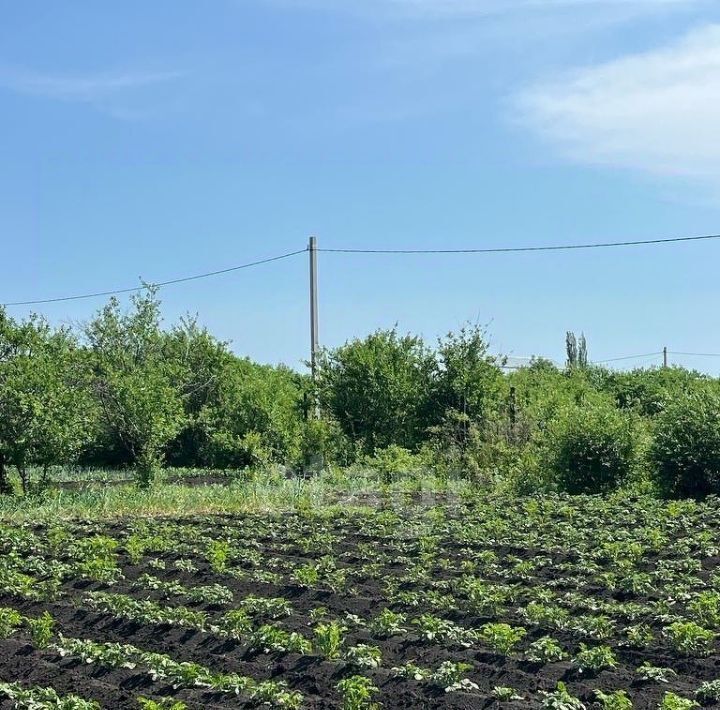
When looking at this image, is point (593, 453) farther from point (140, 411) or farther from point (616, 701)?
point (616, 701)

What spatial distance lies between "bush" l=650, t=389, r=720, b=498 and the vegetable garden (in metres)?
4.38

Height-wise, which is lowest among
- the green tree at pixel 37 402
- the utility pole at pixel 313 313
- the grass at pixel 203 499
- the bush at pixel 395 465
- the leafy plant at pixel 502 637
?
the leafy plant at pixel 502 637

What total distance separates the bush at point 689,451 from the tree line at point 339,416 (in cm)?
3

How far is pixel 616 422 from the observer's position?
19391 mm

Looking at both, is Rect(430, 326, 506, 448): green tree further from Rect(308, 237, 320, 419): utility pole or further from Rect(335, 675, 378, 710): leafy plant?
Rect(335, 675, 378, 710): leafy plant

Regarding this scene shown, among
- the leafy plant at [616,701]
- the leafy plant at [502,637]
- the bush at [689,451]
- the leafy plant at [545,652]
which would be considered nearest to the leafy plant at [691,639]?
the leafy plant at [545,652]

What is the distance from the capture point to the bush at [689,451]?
18.0 meters

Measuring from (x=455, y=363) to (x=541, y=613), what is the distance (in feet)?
59.6

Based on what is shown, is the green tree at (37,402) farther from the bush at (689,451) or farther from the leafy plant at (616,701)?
the leafy plant at (616,701)

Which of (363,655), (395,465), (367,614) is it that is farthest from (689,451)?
(363,655)

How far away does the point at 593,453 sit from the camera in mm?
19266

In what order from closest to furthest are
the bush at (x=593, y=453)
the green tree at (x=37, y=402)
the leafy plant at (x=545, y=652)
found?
the leafy plant at (x=545, y=652), the green tree at (x=37, y=402), the bush at (x=593, y=453)

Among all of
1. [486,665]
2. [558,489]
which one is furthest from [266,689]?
[558,489]

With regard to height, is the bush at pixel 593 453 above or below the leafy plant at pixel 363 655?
above
